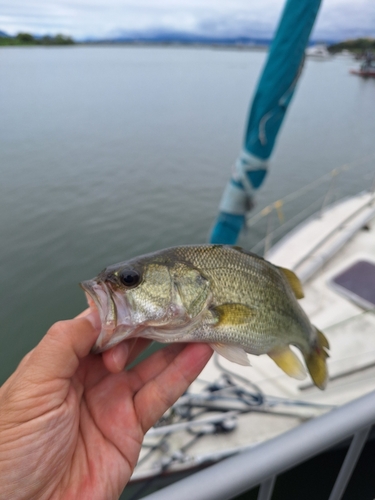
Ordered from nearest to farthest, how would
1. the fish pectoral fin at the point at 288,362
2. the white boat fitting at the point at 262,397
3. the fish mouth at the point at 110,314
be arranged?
the fish mouth at the point at 110,314
the fish pectoral fin at the point at 288,362
the white boat fitting at the point at 262,397

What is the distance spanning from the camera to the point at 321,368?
2354mm

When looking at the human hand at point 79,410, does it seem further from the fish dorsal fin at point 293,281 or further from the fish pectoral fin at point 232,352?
the fish dorsal fin at point 293,281

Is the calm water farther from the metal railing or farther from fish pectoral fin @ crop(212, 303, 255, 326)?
the metal railing

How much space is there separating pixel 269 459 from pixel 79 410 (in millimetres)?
1200

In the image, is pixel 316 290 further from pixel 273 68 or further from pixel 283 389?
pixel 273 68

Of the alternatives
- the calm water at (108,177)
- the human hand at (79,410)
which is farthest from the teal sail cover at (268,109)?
the calm water at (108,177)

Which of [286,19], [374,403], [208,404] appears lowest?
[208,404]

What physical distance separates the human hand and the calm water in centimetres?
475

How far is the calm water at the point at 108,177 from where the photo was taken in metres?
8.23

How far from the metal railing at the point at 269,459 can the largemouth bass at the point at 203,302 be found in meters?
0.80

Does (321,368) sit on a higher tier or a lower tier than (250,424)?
higher

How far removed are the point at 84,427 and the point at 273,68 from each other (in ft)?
14.0

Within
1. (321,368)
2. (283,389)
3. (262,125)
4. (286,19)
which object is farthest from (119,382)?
(286,19)

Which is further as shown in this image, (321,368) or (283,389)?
(283,389)
